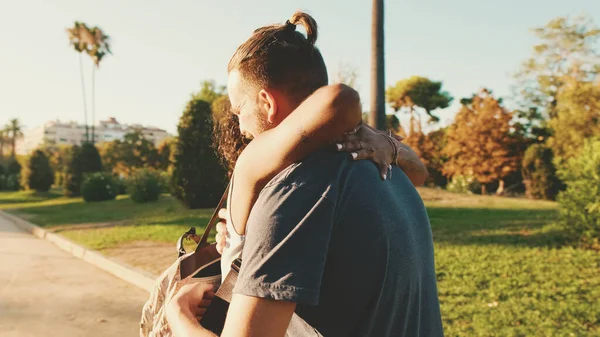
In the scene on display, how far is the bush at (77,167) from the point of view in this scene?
32781 millimetres

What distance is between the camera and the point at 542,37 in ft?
119

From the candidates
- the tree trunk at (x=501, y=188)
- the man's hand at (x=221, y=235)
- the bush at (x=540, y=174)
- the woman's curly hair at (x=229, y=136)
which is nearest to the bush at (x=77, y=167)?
the tree trunk at (x=501, y=188)

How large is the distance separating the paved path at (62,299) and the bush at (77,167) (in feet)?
78.2

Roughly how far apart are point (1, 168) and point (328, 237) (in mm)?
61323

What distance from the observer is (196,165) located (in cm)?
1838

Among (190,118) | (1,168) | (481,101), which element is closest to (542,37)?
(481,101)

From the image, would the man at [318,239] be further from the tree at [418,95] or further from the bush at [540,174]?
the tree at [418,95]

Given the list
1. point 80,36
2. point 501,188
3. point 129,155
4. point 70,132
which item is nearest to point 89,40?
point 80,36

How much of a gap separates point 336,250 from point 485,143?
2864 cm

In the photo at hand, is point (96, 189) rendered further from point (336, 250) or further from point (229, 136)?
point (336, 250)

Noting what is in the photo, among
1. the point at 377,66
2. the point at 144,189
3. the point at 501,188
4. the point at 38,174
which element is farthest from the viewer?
the point at 38,174

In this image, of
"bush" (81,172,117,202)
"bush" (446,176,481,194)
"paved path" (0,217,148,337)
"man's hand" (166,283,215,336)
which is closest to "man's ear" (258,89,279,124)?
"man's hand" (166,283,215,336)

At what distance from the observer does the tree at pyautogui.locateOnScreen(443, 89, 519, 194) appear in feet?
90.3

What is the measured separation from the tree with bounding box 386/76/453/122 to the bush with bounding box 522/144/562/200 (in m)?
23.5
